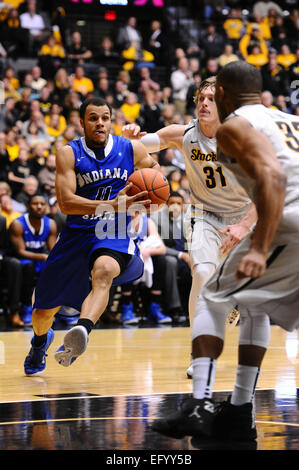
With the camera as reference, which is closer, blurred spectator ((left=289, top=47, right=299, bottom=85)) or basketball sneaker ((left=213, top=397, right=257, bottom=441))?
basketball sneaker ((left=213, top=397, right=257, bottom=441))

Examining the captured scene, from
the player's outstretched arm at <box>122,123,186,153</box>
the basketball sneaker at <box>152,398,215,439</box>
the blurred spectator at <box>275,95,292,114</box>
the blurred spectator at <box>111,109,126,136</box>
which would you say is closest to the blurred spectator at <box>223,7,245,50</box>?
the blurred spectator at <box>275,95,292,114</box>

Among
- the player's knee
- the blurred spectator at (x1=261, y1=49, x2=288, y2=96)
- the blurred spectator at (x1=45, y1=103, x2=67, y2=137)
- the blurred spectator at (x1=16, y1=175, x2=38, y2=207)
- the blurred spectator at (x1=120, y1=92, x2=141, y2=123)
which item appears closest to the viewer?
the player's knee

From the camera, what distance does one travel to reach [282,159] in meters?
3.58

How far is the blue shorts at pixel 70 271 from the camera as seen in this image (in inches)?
225

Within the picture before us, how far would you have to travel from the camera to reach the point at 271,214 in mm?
3311

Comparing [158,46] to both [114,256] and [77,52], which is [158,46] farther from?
[114,256]

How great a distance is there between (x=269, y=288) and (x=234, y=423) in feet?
2.03

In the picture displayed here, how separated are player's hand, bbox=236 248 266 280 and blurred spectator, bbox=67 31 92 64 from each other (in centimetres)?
1333

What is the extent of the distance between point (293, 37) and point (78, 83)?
6409mm

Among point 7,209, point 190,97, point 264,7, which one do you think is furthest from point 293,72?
point 7,209

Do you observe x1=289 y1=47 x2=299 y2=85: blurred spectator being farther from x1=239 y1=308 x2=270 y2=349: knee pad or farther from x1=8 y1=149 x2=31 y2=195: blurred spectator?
x1=239 y1=308 x2=270 y2=349: knee pad

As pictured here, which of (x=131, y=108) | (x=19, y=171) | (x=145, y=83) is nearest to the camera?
(x=19, y=171)

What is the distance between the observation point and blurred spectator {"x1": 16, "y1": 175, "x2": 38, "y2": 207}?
37.1 ft

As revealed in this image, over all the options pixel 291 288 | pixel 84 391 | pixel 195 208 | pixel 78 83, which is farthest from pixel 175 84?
pixel 291 288
